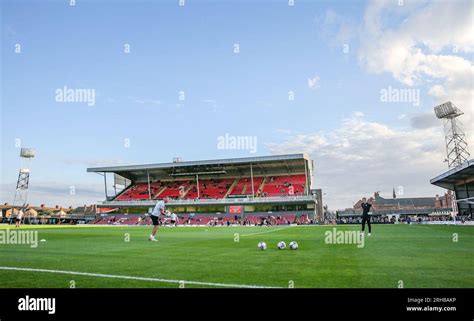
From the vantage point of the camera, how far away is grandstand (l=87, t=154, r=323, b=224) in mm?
73125

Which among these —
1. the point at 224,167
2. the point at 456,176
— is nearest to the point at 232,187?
the point at 224,167

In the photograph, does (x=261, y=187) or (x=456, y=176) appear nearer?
(x=456, y=176)

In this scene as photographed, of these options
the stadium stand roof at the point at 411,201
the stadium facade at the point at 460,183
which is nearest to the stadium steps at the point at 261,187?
the stadium facade at the point at 460,183

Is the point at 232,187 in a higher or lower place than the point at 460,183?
higher

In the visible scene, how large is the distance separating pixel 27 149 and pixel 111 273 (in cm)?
9938

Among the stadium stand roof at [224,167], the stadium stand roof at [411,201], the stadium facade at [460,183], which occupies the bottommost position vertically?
the stadium stand roof at [411,201]

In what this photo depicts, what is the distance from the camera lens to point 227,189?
3226 inches

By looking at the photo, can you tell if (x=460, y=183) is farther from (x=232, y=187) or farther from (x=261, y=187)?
(x=232, y=187)

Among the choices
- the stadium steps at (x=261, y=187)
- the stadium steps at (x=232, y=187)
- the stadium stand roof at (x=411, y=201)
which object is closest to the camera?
the stadium steps at (x=261, y=187)

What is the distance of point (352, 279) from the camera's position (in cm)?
623

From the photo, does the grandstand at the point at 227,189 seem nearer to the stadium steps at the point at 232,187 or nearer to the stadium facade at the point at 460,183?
the stadium steps at the point at 232,187

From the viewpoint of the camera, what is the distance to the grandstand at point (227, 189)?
73125 millimetres
